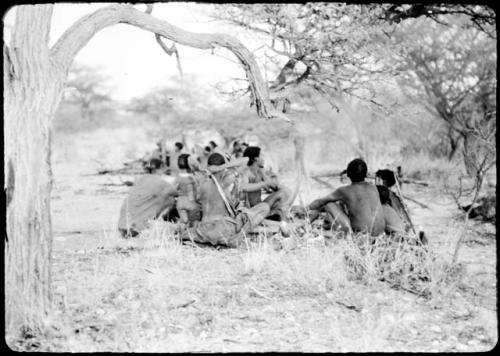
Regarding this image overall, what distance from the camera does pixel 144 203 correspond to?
7297 mm

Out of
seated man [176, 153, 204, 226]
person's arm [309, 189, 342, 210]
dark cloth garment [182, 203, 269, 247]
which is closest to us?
person's arm [309, 189, 342, 210]

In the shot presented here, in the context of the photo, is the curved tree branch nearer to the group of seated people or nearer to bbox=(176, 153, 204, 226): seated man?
the group of seated people

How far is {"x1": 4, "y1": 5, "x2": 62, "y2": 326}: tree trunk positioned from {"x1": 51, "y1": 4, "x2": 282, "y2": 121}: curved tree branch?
25 centimetres

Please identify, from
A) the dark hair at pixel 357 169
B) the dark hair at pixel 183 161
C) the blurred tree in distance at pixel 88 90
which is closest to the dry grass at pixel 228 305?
the dark hair at pixel 357 169

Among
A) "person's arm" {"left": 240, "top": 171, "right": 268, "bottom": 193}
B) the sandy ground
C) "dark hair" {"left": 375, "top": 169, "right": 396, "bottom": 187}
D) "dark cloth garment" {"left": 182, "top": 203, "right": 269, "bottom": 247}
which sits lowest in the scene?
the sandy ground

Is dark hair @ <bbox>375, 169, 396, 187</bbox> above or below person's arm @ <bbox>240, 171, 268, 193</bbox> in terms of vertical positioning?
above

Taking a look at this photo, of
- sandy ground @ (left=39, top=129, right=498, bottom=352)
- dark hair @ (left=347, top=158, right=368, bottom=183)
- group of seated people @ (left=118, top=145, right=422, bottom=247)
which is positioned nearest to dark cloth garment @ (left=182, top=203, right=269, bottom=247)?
group of seated people @ (left=118, top=145, right=422, bottom=247)

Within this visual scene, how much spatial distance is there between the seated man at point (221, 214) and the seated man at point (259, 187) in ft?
2.15

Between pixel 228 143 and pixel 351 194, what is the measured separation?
15.2 meters

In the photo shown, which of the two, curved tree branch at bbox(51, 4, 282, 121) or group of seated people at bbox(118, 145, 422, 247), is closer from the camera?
curved tree branch at bbox(51, 4, 282, 121)

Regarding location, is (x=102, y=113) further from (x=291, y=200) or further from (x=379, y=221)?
(x=379, y=221)

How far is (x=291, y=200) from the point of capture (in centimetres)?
802

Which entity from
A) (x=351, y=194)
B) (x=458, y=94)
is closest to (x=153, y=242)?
(x=351, y=194)

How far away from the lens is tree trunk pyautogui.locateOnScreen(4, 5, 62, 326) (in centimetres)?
368
